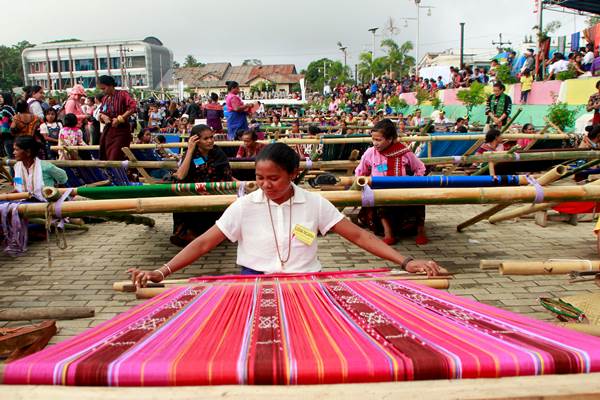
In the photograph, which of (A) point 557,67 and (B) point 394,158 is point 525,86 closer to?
(A) point 557,67

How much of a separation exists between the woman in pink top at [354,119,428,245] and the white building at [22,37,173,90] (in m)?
78.0

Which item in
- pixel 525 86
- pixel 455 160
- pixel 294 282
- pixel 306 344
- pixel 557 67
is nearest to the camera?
pixel 306 344

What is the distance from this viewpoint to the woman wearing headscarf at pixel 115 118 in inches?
275

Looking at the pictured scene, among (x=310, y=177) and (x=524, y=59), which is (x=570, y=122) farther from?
(x=524, y=59)

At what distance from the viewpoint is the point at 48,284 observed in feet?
13.9

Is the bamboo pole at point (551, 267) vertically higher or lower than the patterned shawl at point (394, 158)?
lower

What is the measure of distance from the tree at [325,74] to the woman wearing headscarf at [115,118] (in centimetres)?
5690

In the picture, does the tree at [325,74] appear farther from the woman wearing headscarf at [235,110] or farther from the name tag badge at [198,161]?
the name tag badge at [198,161]

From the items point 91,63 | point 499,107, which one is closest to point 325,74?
point 91,63

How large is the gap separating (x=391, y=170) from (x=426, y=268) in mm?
2797

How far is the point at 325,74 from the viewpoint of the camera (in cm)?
6881

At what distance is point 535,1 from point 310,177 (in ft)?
71.6

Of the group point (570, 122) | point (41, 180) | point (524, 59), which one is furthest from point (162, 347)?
point (524, 59)

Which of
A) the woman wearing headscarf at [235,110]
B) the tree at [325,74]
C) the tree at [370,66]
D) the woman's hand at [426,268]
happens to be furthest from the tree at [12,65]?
the woman's hand at [426,268]
